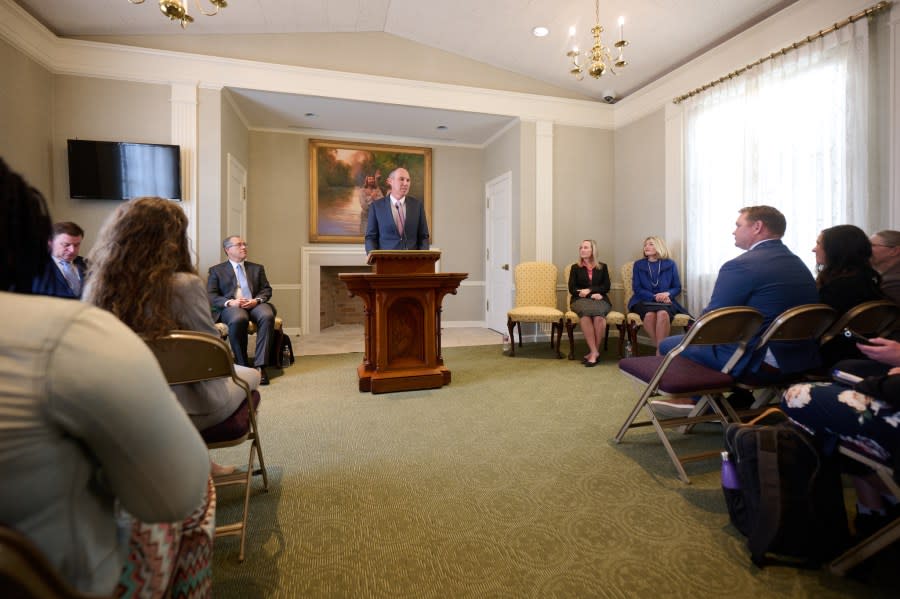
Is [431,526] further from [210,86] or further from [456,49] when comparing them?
[456,49]

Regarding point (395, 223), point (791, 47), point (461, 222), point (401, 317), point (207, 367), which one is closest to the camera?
point (207, 367)

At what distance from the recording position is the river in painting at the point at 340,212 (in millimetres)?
6875

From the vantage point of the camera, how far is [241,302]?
13.9ft

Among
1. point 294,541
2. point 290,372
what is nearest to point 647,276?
point 290,372

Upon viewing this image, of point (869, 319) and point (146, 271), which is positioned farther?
point (869, 319)

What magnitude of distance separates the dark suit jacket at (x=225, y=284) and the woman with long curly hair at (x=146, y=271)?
298 cm

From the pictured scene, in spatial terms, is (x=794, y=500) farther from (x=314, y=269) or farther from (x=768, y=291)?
(x=314, y=269)

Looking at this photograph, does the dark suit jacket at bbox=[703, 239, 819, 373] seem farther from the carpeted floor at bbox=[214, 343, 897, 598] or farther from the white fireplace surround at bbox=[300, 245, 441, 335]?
the white fireplace surround at bbox=[300, 245, 441, 335]

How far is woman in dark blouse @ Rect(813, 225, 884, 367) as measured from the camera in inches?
84.7

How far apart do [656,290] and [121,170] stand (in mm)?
5878

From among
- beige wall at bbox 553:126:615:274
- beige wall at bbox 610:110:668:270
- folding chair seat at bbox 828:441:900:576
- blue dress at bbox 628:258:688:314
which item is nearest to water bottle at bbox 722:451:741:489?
folding chair seat at bbox 828:441:900:576

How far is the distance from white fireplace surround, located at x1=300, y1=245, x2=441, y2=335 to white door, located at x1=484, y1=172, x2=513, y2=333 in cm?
213

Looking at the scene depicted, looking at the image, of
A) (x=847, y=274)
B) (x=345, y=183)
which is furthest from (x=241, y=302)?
(x=847, y=274)

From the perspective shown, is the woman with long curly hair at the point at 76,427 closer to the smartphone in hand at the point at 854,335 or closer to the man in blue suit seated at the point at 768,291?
the smartphone in hand at the point at 854,335
